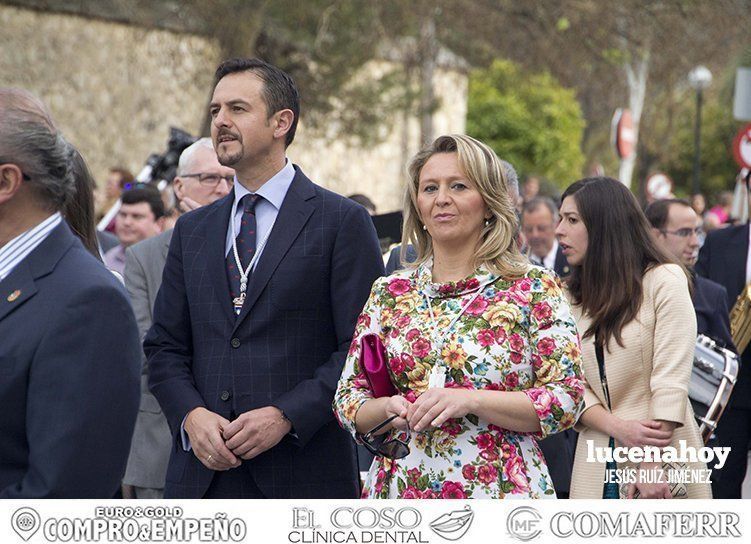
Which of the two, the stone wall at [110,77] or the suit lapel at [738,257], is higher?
the stone wall at [110,77]

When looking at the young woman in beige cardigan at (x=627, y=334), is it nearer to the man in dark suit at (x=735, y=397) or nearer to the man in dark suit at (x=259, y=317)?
the man in dark suit at (x=259, y=317)

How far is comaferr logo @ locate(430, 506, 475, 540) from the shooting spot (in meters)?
3.99

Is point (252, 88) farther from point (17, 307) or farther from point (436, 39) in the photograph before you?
point (436, 39)

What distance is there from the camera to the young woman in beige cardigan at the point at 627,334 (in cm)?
535

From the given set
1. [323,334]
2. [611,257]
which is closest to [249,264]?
[323,334]

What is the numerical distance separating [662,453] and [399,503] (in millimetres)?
1722

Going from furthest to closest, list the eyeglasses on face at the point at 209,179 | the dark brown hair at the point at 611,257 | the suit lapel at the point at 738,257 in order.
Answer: the suit lapel at the point at 738,257, the eyeglasses on face at the point at 209,179, the dark brown hair at the point at 611,257

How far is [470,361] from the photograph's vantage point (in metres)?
4.12

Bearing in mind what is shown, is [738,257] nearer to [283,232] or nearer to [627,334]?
[627,334]

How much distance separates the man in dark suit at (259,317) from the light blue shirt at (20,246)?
147cm

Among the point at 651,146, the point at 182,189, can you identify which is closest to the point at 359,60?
the point at 182,189

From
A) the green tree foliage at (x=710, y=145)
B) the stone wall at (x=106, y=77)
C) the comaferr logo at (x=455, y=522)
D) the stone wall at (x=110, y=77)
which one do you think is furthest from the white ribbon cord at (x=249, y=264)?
the green tree foliage at (x=710, y=145)

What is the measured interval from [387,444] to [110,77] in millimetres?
21041

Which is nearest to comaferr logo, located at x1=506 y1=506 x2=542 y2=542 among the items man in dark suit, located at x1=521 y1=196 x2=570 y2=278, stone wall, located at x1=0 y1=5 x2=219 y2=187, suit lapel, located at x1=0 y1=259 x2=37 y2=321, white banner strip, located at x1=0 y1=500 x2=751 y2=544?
white banner strip, located at x1=0 y1=500 x2=751 y2=544
